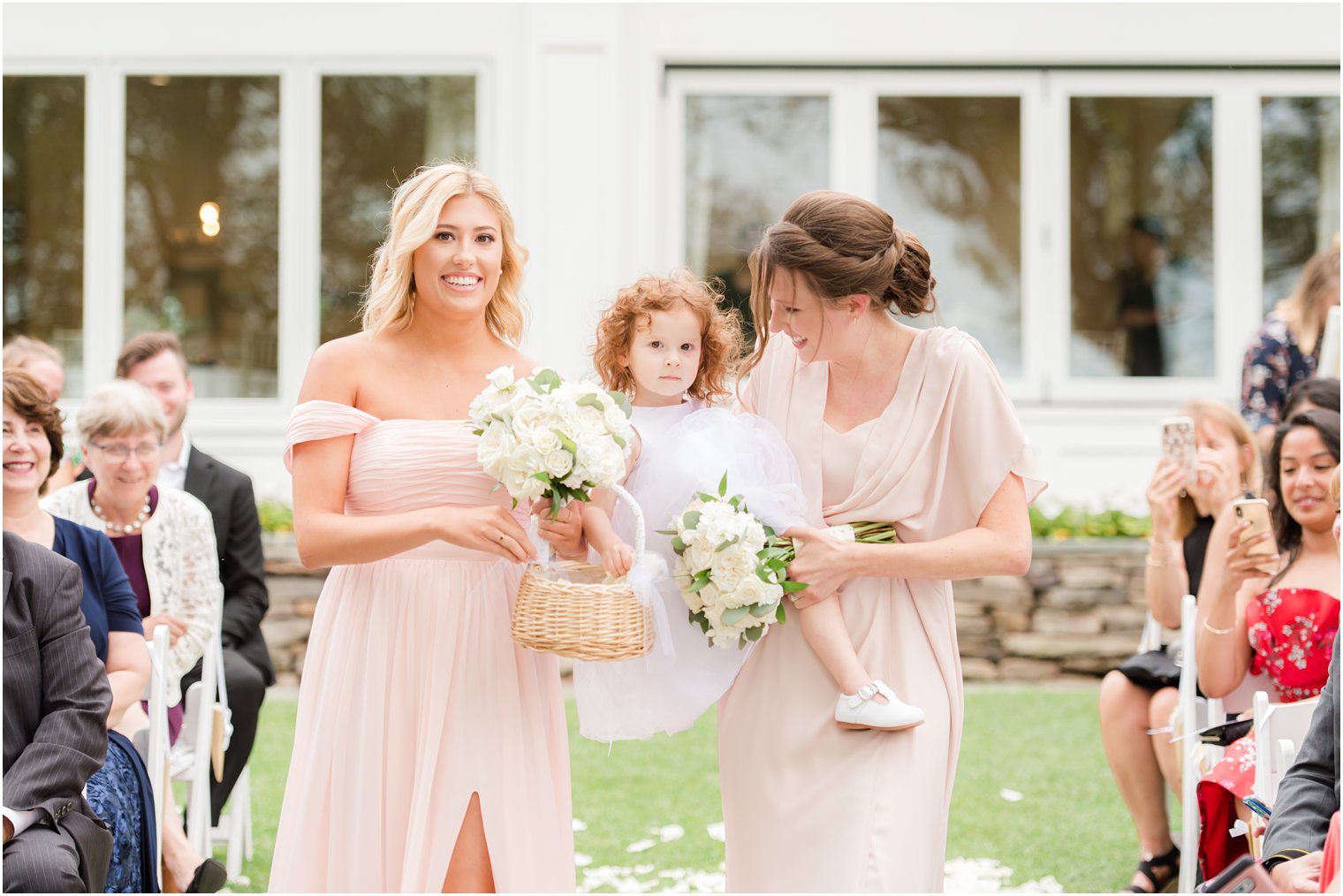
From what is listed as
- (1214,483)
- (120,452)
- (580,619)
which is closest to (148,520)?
(120,452)

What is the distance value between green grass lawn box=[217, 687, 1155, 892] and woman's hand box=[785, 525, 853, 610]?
9.88 feet

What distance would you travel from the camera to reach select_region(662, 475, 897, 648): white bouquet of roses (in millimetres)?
3297

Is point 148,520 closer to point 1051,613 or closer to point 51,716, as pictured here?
point 51,716

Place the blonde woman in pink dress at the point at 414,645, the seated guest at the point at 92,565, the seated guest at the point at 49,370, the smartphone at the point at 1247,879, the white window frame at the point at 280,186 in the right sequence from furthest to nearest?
the white window frame at the point at 280,186
the seated guest at the point at 49,370
the seated guest at the point at 92,565
the blonde woman in pink dress at the point at 414,645
the smartphone at the point at 1247,879

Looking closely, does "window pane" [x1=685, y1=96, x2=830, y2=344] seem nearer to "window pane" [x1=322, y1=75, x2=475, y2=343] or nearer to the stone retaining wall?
"window pane" [x1=322, y1=75, x2=475, y2=343]

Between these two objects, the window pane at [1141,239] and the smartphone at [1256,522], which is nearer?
the smartphone at [1256,522]

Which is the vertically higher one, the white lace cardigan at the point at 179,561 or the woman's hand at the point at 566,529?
the woman's hand at the point at 566,529

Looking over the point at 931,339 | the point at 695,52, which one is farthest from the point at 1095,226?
the point at 931,339

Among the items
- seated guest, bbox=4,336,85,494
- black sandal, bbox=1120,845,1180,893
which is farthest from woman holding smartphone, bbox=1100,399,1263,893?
seated guest, bbox=4,336,85,494

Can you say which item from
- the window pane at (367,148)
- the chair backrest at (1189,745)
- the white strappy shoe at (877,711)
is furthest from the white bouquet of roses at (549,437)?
the window pane at (367,148)

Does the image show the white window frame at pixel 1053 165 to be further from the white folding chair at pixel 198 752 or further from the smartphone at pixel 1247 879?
the smartphone at pixel 1247 879

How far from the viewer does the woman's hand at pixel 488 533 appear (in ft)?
10.7

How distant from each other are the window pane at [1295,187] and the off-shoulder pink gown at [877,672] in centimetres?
939

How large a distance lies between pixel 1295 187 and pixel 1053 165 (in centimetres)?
211
